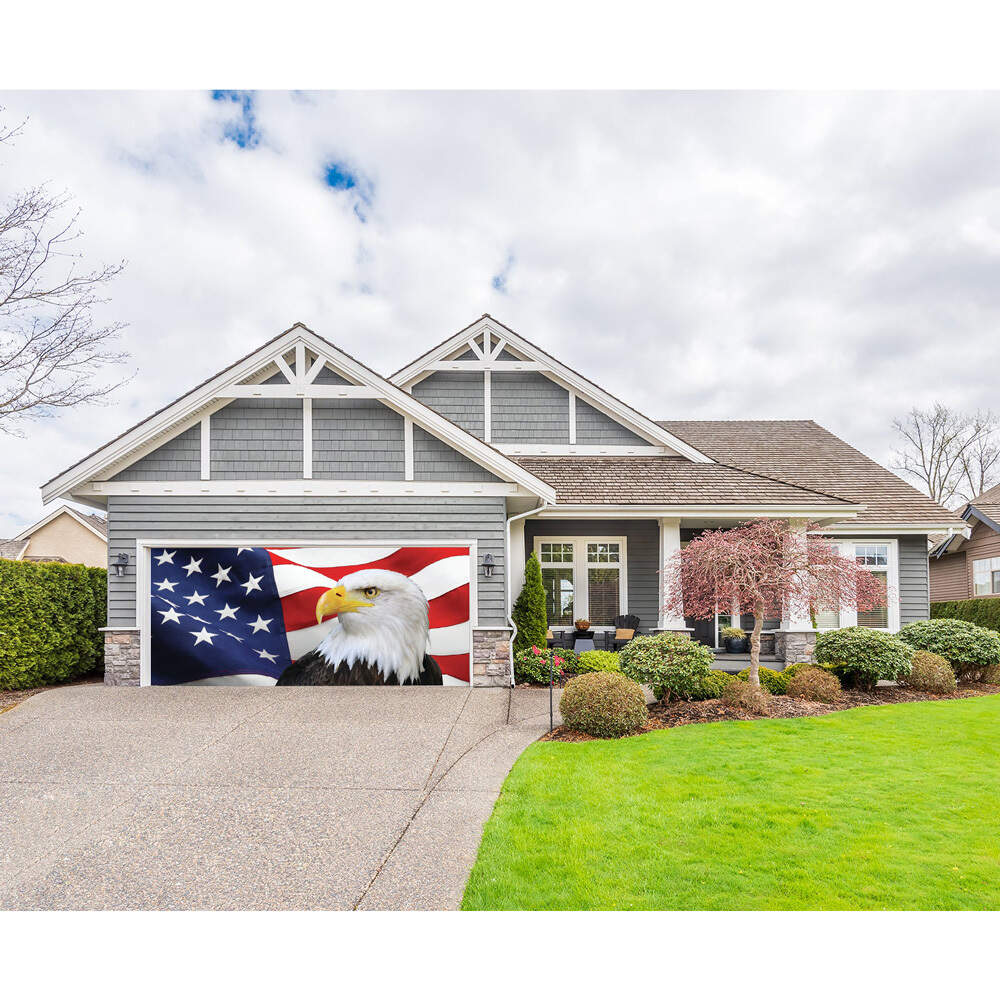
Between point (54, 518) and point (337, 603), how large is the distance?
1089 inches

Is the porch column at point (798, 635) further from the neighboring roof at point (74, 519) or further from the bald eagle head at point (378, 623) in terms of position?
the neighboring roof at point (74, 519)

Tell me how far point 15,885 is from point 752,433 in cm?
1726

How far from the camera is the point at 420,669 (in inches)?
406

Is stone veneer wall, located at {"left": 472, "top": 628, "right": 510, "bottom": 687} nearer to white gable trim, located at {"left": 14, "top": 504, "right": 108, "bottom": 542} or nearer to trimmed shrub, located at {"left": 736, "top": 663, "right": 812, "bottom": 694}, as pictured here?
trimmed shrub, located at {"left": 736, "top": 663, "right": 812, "bottom": 694}

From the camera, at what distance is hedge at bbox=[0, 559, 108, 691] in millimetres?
9609

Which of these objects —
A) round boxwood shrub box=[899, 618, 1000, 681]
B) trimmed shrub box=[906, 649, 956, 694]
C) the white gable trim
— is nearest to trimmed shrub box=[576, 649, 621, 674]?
trimmed shrub box=[906, 649, 956, 694]

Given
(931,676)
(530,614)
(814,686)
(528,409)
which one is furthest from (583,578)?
(931,676)

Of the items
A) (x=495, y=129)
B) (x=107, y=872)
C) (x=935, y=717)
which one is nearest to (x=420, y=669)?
(x=107, y=872)

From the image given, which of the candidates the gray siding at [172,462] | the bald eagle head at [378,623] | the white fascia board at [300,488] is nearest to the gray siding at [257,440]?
the white fascia board at [300,488]

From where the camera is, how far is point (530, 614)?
447 inches

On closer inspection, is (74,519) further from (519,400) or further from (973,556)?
(973,556)

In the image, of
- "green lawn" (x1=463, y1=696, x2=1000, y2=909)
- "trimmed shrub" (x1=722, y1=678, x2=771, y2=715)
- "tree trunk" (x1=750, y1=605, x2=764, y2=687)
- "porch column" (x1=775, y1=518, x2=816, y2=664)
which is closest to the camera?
"green lawn" (x1=463, y1=696, x2=1000, y2=909)

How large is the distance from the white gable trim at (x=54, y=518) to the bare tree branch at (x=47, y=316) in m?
20.6

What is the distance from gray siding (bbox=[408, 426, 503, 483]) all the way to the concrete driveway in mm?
3443
